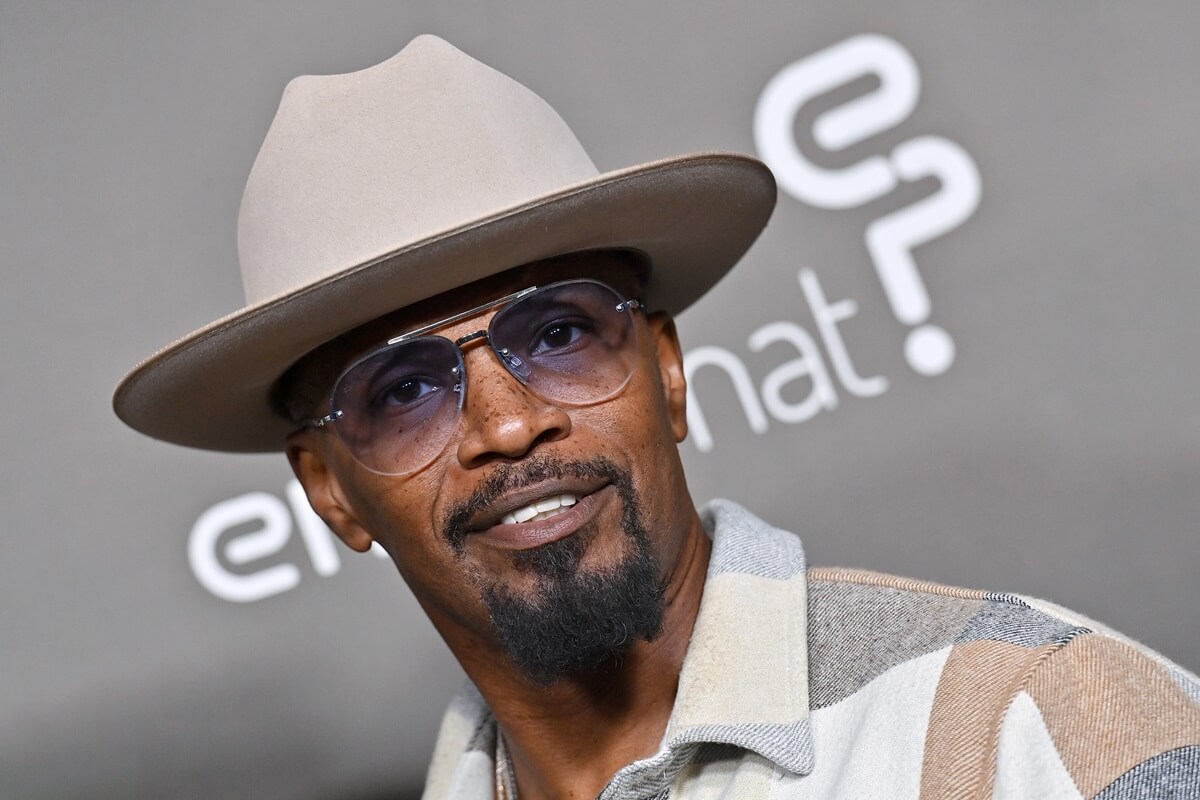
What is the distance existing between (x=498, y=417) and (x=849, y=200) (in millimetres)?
1206

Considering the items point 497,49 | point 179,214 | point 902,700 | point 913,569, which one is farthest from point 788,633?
point 179,214

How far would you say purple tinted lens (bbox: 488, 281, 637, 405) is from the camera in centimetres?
148

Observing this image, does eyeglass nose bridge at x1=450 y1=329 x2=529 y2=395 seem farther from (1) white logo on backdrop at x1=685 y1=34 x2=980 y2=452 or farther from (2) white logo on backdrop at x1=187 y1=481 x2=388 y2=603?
(2) white logo on backdrop at x1=187 y1=481 x2=388 y2=603

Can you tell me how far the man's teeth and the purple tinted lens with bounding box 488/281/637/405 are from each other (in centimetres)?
11

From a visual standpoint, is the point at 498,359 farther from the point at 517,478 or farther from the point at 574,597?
the point at 574,597

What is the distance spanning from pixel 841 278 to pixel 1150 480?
64 centimetres

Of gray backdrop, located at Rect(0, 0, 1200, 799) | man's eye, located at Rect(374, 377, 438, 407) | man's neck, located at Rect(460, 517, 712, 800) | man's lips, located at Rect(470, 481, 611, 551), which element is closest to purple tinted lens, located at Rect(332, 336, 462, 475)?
man's eye, located at Rect(374, 377, 438, 407)

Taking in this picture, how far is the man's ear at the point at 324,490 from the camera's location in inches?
68.3

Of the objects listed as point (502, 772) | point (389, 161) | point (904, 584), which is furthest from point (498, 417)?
point (502, 772)

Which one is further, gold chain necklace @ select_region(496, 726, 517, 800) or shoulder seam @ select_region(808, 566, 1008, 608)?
gold chain necklace @ select_region(496, 726, 517, 800)

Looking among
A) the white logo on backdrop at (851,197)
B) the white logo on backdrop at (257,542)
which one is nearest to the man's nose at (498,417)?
the white logo on backdrop at (851,197)

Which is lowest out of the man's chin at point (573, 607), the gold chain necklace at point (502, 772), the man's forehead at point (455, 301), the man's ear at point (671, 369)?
the gold chain necklace at point (502, 772)

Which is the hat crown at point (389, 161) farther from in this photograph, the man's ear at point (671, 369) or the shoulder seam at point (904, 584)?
the shoulder seam at point (904, 584)

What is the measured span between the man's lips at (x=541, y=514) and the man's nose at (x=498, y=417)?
0.05 m
